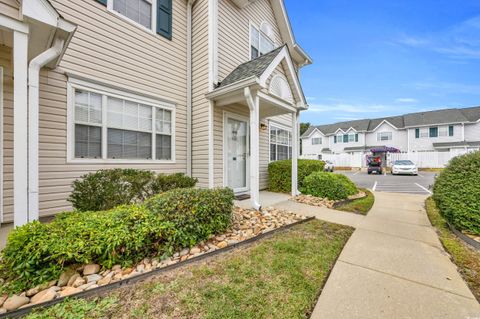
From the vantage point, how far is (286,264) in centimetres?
270

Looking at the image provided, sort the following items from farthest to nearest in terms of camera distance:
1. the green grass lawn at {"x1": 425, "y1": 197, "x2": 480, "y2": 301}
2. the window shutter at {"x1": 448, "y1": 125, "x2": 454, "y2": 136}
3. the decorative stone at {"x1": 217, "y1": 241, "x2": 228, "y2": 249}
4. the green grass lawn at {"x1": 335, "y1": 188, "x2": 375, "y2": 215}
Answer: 1. the window shutter at {"x1": 448, "y1": 125, "x2": 454, "y2": 136}
2. the green grass lawn at {"x1": 335, "y1": 188, "x2": 375, "y2": 215}
3. the decorative stone at {"x1": 217, "y1": 241, "x2": 228, "y2": 249}
4. the green grass lawn at {"x1": 425, "y1": 197, "x2": 480, "y2": 301}

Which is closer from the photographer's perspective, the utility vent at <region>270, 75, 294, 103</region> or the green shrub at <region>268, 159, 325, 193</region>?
the utility vent at <region>270, 75, 294, 103</region>

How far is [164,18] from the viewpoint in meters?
5.90

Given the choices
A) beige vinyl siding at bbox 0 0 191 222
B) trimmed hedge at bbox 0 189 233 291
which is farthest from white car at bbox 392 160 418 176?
trimmed hedge at bbox 0 189 233 291

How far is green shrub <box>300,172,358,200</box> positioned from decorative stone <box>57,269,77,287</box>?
253 inches

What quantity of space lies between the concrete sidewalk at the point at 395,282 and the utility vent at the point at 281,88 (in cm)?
417

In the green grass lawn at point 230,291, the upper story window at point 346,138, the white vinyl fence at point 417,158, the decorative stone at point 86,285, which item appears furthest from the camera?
the upper story window at point 346,138

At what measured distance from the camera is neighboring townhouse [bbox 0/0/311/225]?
9.78 feet

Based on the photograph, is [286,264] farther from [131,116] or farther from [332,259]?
[131,116]

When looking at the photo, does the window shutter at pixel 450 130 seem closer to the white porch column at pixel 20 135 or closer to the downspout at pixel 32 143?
the downspout at pixel 32 143

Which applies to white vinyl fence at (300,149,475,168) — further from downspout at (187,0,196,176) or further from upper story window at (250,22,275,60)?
downspout at (187,0,196,176)

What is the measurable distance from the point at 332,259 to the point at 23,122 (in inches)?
186

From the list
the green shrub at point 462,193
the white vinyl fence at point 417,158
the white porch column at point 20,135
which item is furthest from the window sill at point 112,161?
the white vinyl fence at point 417,158

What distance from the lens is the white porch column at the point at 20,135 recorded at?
2.75 metres
